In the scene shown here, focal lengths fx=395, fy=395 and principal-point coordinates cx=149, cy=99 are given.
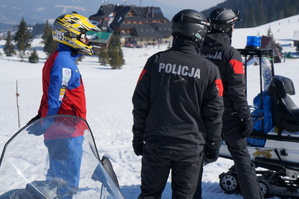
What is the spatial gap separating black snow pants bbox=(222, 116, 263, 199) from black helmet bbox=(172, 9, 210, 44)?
1.21 metres

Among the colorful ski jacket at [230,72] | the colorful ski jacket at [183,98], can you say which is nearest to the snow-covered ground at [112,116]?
the colorful ski jacket at [230,72]

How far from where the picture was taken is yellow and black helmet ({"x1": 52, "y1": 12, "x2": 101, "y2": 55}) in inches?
144

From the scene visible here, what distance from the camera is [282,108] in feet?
14.3

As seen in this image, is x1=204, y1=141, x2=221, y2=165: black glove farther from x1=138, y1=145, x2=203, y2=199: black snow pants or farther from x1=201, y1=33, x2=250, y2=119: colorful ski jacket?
x1=201, y1=33, x2=250, y2=119: colorful ski jacket

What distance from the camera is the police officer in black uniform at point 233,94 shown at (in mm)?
3760

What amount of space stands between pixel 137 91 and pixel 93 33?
105 cm

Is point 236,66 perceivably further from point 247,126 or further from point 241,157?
point 241,157

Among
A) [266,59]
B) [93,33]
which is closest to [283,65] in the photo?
[266,59]

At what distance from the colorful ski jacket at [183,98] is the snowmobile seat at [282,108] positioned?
1.60 metres

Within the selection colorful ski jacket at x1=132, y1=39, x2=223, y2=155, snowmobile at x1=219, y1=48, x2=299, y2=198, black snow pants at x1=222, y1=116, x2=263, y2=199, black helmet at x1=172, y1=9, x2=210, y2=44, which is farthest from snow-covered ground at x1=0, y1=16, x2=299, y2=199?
black helmet at x1=172, y1=9, x2=210, y2=44

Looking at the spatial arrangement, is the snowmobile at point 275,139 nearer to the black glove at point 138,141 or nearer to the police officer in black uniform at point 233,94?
the police officer in black uniform at point 233,94

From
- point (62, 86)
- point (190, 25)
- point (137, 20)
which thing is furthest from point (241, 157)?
point (137, 20)

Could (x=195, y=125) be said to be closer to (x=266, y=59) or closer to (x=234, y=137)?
A: (x=234, y=137)

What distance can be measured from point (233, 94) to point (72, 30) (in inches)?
64.1
